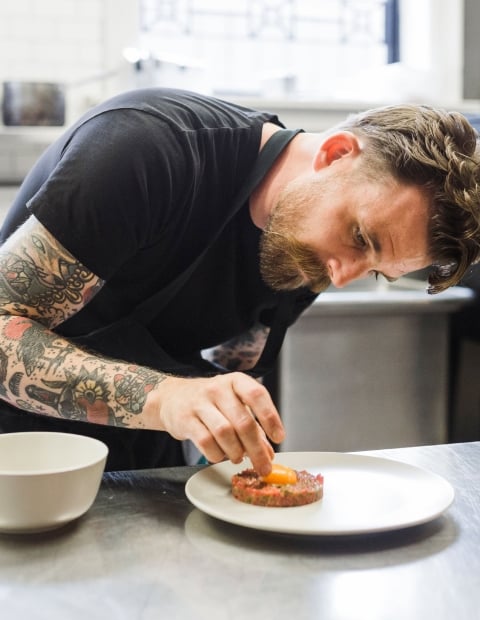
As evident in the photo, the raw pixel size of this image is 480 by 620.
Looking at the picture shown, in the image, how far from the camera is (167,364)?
57.0 inches

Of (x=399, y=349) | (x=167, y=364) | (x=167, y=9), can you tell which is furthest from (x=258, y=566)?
(x=167, y=9)

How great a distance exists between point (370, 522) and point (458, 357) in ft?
6.02

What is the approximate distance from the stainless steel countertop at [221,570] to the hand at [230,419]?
82mm

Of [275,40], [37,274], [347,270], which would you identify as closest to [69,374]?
[37,274]

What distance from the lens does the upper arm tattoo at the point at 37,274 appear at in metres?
1.12

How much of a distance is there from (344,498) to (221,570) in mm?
230

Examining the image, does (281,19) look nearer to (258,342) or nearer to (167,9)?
(167,9)

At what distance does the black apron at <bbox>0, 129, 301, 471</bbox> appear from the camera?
1.36m

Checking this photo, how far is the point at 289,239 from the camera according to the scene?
1382mm

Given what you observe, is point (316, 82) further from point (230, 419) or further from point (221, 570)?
point (221, 570)

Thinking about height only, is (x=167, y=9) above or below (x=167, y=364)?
above

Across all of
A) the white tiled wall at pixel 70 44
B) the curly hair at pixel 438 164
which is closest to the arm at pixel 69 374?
the curly hair at pixel 438 164

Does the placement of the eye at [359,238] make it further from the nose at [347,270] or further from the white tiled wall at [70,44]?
the white tiled wall at [70,44]

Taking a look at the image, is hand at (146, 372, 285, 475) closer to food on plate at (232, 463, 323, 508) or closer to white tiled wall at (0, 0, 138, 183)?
food on plate at (232, 463, 323, 508)
